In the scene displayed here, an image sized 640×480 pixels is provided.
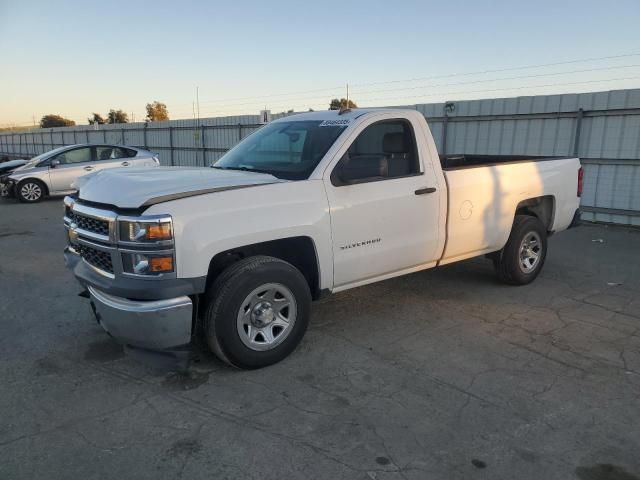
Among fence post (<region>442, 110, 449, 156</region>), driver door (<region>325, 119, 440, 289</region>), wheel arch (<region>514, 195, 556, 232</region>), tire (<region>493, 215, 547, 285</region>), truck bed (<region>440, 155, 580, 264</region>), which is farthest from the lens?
fence post (<region>442, 110, 449, 156</region>)

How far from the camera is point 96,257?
153 inches

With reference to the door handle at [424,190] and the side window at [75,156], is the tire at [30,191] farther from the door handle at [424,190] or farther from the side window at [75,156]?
the door handle at [424,190]

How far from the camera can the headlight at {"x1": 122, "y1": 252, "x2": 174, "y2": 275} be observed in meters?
3.42

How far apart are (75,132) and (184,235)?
31.0 metres

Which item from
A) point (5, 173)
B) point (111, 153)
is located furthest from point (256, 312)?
point (5, 173)

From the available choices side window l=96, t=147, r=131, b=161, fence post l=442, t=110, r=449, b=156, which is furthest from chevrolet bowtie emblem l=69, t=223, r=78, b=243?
side window l=96, t=147, r=131, b=161

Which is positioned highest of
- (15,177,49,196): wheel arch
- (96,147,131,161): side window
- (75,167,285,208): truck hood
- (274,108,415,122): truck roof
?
(274,108,415,122): truck roof

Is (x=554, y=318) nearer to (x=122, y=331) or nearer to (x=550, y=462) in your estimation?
(x=550, y=462)

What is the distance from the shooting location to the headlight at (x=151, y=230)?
3393 mm

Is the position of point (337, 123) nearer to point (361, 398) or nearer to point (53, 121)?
point (361, 398)

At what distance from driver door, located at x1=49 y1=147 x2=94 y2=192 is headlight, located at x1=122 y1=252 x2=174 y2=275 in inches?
492

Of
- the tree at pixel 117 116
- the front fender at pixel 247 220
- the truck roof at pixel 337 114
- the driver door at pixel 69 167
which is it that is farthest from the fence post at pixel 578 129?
the tree at pixel 117 116

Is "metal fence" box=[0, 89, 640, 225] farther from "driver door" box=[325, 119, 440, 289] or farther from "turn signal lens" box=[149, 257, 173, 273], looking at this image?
"turn signal lens" box=[149, 257, 173, 273]

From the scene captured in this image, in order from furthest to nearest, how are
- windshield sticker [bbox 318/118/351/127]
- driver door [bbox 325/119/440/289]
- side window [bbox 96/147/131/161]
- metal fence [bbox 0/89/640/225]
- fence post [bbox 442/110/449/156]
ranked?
side window [bbox 96/147/131/161]
fence post [bbox 442/110/449/156]
metal fence [bbox 0/89/640/225]
windshield sticker [bbox 318/118/351/127]
driver door [bbox 325/119/440/289]
